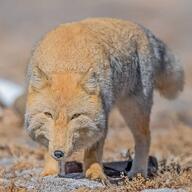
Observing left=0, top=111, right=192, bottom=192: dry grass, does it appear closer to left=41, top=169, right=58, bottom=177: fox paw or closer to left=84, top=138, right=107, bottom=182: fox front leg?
left=41, top=169, right=58, bottom=177: fox paw

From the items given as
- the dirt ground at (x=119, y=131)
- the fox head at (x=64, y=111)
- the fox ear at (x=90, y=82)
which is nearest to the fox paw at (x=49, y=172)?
the dirt ground at (x=119, y=131)

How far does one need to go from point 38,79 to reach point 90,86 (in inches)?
22.7

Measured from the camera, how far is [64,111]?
8.98 meters

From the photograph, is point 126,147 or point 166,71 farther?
point 126,147

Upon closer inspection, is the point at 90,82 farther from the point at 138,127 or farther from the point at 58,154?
the point at 138,127

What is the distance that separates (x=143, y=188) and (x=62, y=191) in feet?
2.77

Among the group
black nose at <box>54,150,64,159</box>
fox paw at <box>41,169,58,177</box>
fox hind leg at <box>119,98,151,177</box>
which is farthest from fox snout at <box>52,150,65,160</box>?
fox hind leg at <box>119,98,151,177</box>

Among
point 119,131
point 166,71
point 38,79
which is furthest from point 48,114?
point 119,131

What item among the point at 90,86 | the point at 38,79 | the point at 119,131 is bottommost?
the point at 90,86

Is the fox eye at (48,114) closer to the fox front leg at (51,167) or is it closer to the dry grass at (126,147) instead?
the dry grass at (126,147)

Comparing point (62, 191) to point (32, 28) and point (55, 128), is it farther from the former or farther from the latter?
point (32, 28)

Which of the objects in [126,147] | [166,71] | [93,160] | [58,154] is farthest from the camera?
[126,147]

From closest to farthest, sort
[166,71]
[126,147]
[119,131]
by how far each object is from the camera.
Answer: [166,71], [126,147], [119,131]

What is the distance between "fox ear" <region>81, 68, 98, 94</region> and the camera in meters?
9.21
